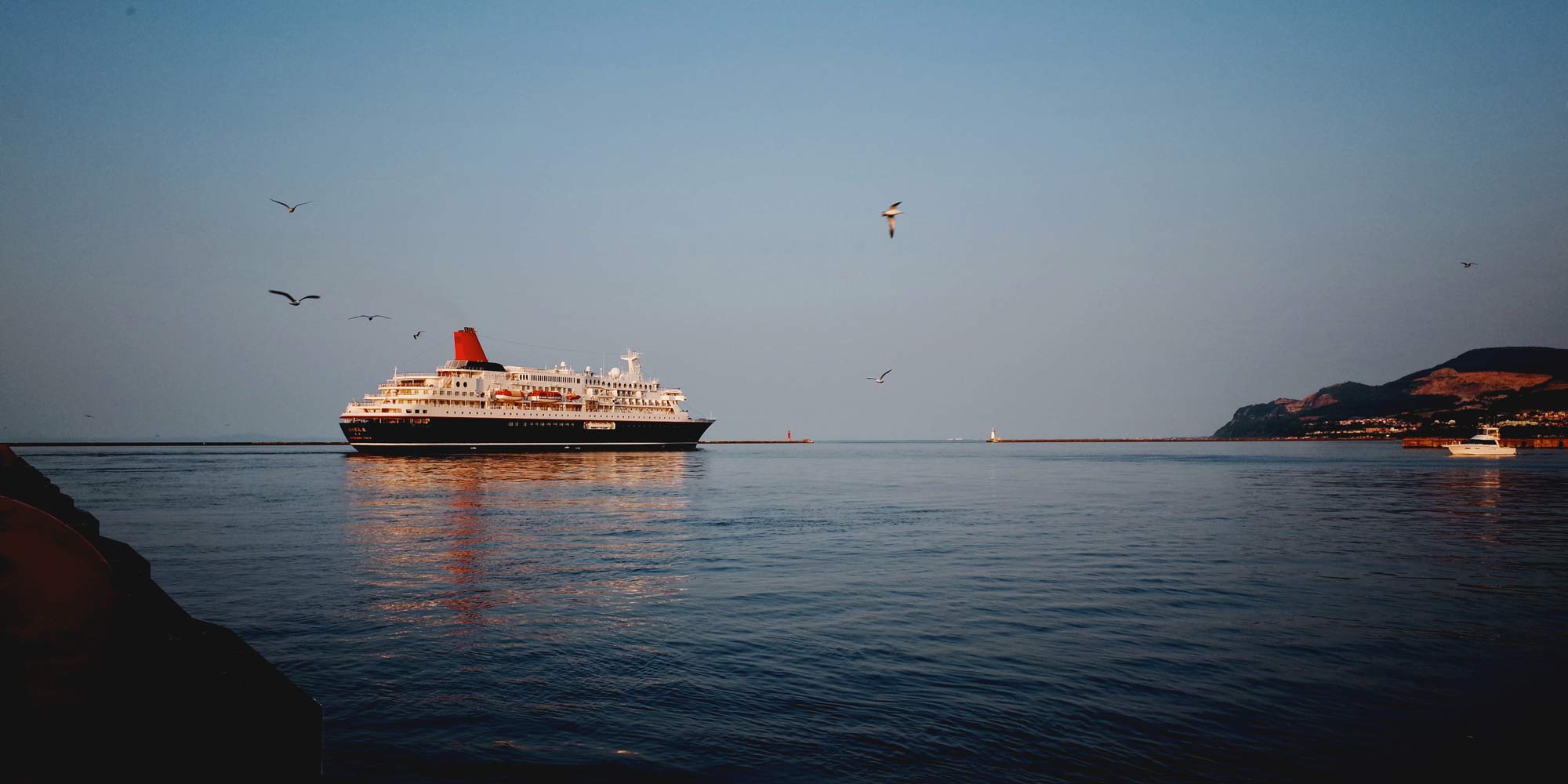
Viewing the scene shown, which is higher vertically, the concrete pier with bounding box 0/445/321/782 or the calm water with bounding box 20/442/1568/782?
the concrete pier with bounding box 0/445/321/782

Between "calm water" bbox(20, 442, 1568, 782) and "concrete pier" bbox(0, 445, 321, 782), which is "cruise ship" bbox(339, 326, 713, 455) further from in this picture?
"concrete pier" bbox(0, 445, 321, 782)

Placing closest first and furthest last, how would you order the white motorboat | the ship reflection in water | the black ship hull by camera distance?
the ship reflection in water < the white motorboat < the black ship hull

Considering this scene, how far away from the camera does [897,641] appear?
9008 mm

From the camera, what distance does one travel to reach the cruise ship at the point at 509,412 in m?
77.1

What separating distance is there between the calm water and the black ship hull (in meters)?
57.5

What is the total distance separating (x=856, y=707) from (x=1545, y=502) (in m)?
32.7

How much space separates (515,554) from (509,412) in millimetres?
70052

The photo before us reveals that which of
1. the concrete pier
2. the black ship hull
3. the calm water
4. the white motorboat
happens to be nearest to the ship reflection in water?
the calm water

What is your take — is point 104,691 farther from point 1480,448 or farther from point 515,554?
point 1480,448

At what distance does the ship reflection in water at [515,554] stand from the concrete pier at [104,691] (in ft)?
22.9

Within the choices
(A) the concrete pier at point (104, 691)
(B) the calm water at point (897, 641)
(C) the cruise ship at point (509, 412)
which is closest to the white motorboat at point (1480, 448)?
(B) the calm water at point (897, 641)

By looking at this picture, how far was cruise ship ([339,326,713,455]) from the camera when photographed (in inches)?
3036

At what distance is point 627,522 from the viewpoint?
70.1 ft

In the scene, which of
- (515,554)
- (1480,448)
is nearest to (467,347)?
(515,554)
